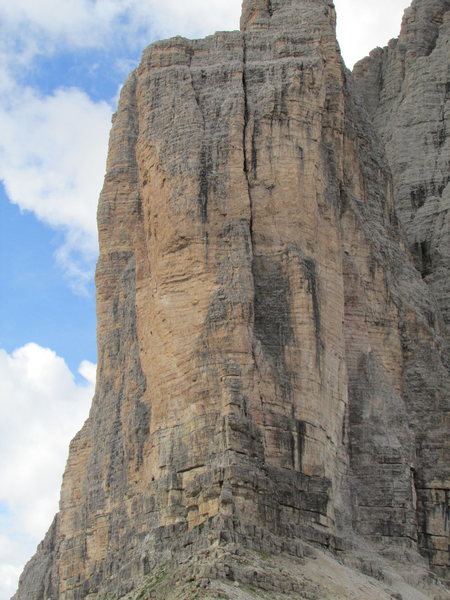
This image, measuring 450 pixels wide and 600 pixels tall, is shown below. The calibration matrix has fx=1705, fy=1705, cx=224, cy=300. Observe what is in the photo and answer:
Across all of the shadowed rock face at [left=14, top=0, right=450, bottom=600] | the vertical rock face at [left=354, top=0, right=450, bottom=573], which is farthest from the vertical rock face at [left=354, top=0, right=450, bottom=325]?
the shadowed rock face at [left=14, top=0, right=450, bottom=600]

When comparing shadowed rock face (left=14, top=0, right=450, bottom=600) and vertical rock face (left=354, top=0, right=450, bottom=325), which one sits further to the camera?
vertical rock face (left=354, top=0, right=450, bottom=325)

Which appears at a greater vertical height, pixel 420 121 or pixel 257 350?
pixel 420 121

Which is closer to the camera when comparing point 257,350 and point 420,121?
point 257,350

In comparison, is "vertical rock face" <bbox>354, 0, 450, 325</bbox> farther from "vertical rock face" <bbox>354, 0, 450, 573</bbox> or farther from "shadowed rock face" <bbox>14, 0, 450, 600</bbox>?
"shadowed rock face" <bbox>14, 0, 450, 600</bbox>

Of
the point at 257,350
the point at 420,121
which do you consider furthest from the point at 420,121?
the point at 257,350

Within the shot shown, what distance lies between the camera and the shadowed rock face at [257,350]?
5444 cm

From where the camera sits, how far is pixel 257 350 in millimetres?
57125

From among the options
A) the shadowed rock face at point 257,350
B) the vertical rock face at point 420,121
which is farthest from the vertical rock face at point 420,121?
the shadowed rock face at point 257,350

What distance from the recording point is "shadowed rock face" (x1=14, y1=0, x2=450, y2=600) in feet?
179

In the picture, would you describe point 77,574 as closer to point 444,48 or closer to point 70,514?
point 70,514

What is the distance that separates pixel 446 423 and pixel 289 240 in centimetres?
939

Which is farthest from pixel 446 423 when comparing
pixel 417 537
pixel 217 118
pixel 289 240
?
pixel 217 118

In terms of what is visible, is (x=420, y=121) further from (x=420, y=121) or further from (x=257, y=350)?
(x=257, y=350)

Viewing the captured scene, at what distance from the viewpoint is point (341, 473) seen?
58.9m
